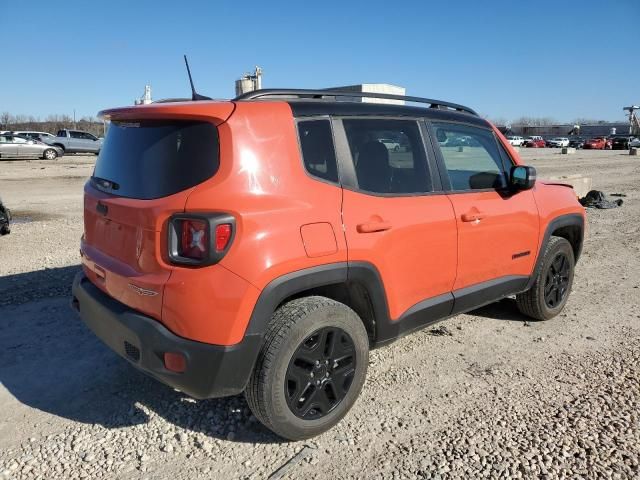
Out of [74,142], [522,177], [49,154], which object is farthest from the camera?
[74,142]

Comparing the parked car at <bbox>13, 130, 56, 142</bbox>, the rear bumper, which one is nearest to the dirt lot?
the rear bumper

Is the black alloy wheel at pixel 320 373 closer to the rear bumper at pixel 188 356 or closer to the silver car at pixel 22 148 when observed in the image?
the rear bumper at pixel 188 356

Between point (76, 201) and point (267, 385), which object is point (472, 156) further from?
point (76, 201)

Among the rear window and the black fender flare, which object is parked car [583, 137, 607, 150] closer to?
the black fender flare

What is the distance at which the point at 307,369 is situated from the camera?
280cm

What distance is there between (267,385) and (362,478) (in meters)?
0.66

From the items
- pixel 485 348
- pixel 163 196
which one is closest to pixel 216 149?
pixel 163 196

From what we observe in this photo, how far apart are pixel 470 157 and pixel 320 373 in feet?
7.02

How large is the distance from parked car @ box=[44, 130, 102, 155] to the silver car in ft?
10.2

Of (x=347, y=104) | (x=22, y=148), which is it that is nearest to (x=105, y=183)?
(x=347, y=104)

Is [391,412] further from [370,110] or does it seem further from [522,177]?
[522,177]

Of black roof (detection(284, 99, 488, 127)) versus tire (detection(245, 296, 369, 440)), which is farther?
black roof (detection(284, 99, 488, 127))

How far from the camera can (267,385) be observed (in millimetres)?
2602

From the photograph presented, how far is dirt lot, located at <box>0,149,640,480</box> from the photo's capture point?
2652mm
